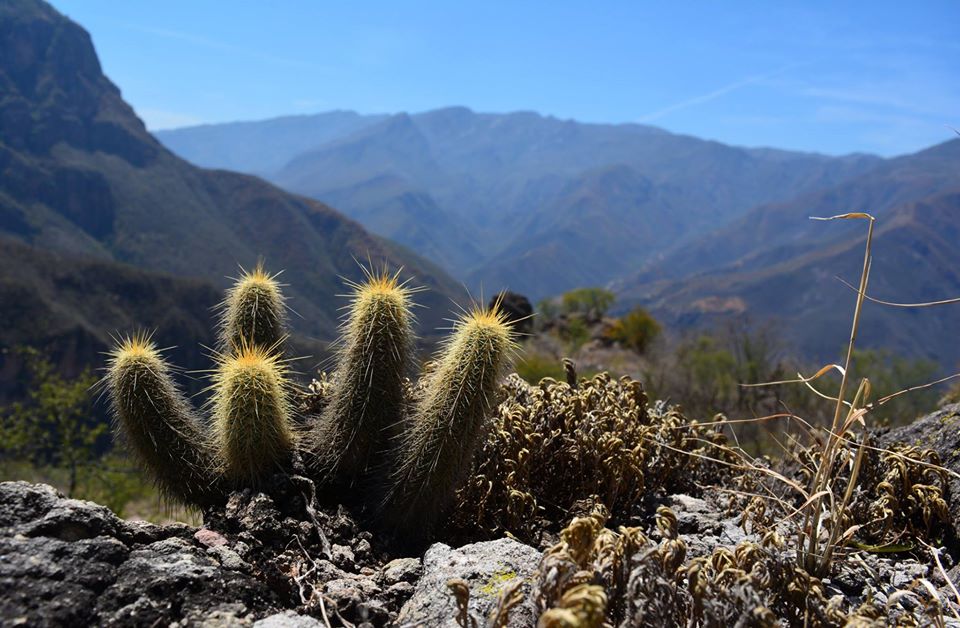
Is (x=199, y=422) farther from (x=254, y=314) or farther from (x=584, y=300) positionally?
(x=584, y=300)

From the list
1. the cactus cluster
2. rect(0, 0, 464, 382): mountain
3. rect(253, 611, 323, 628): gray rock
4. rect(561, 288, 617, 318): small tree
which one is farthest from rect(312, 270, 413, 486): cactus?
rect(0, 0, 464, 382): mountain

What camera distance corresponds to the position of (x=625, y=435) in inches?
133

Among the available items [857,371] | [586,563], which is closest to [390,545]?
[586,563]

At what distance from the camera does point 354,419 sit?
320cm

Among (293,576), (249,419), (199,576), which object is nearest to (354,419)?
(249,419)

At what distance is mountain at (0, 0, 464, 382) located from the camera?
12244 centimetres

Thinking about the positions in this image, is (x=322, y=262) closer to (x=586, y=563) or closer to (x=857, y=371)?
(x=857, y=371)

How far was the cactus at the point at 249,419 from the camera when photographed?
297 centimetres

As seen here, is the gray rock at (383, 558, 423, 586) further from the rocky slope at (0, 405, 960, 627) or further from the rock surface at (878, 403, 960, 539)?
the rock surface at (878, 403, 960, 539)

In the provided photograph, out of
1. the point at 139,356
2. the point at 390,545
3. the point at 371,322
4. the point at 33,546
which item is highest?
the point at 371,322

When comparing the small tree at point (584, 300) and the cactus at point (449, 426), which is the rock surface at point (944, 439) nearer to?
the cactus at point (449, 426)

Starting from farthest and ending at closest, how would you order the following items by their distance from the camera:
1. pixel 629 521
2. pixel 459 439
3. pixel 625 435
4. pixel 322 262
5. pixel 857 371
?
pixel 322 262 < pixel 857 371 < pixel 625 435 < pixel 629 521 < pixel 459 439

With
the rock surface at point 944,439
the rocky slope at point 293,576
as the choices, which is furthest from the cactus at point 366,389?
the rock surface at point 944,439

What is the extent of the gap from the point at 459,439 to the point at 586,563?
1.07 m
